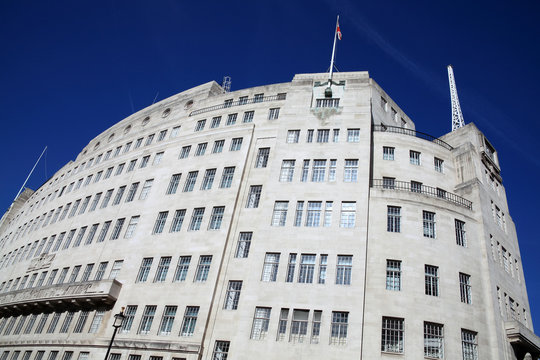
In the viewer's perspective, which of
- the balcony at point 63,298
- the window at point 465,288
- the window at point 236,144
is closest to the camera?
the window at point 465,288

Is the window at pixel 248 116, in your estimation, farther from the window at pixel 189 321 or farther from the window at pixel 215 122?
the window at pixel 189 321

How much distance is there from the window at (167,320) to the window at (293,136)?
1711cm

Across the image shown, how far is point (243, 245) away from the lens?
31906mm

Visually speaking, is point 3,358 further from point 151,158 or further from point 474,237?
point 474,237

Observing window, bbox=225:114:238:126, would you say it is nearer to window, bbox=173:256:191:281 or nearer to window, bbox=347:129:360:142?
window, bbox=347:129:360:142

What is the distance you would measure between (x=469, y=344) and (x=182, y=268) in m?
21.8

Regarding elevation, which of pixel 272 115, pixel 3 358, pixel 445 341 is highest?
pixel 272 115

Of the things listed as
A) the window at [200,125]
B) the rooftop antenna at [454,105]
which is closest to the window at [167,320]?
the window at [200,125]

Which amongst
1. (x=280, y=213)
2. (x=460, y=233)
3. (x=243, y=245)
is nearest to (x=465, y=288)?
(x=460, y=233)

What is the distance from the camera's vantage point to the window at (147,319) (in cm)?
3088

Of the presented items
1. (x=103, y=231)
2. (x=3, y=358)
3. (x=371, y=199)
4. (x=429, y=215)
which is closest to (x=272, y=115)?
(x=371, y=199)

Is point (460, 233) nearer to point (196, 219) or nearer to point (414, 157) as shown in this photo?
point (414, 157)

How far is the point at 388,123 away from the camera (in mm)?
A: 41125

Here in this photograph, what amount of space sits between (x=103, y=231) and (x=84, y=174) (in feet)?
49.0
